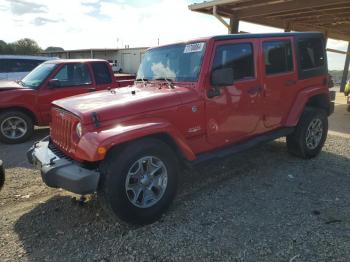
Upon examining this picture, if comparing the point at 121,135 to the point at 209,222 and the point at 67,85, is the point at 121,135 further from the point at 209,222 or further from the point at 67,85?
the point at 67,85

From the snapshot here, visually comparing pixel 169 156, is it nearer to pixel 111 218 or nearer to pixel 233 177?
pixel 111 218

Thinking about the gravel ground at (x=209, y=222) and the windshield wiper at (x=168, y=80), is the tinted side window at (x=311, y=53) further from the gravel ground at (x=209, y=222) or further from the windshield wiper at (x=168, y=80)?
the windshield wiper at (x=168, y=80)

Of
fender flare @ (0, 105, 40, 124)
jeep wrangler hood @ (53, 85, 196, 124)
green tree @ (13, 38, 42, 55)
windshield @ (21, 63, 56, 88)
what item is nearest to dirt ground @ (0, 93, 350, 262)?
jeep wrangler hood @ (53, 85, 196, 124)

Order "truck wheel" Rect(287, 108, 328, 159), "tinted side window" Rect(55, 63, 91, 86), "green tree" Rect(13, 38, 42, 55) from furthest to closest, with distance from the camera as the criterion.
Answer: "green tree" Rect(13, 38, 42, 55) < "tinted side window" Rect(55, 63, 91, 86) < "truck wheel" Rect(287, 108, 328, 159)

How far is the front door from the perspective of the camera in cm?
417

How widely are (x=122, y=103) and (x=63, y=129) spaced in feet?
2.63

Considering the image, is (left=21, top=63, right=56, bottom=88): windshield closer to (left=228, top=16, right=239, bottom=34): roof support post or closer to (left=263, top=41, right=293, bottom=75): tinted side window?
(left=263, top=41, right=293, bottom=75): tinted side window

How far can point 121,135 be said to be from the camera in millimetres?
3193

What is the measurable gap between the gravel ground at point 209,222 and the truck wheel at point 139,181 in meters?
0.19

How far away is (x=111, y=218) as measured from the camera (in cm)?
371

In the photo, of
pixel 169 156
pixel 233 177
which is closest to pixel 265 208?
pixel 233 177

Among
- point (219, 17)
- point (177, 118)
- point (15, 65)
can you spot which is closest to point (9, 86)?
point (15, 65)

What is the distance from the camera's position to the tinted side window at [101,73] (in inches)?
306

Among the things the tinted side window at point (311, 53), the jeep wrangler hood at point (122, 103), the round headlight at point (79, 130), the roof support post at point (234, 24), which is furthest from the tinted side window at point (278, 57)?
the roof support post at point (234, 24)
